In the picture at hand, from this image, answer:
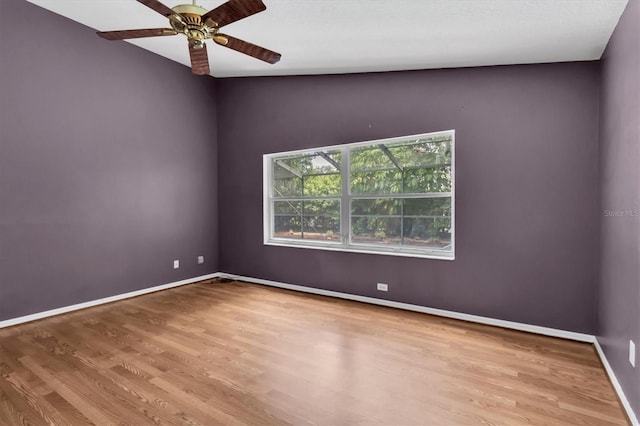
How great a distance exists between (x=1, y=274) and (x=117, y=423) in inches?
95.2

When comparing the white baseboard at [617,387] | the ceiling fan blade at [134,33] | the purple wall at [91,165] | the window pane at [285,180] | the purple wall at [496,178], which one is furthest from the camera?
the window pane at [285,180]

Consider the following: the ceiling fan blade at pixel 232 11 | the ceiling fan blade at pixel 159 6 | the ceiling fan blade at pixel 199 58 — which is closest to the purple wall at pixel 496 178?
the ceiling fan blade at pixel 199 58

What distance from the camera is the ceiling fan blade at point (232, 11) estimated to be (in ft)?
6.29

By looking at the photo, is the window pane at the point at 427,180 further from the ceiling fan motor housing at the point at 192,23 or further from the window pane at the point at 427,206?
the ceiling fan motor housing at the point at 192,23

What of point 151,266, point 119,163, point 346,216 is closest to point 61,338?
point 151,266

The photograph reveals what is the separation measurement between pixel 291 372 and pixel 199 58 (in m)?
2.50

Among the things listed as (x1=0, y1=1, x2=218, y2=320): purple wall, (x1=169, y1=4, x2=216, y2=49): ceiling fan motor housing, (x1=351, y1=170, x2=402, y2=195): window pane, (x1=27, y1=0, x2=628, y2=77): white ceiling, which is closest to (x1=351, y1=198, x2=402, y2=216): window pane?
(x1=351, y1=170, x2=402, y2=195): window pane

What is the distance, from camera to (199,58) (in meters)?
2.67

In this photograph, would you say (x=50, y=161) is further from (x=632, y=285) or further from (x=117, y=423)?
(x=632, y=285)

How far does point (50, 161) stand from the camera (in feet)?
11.3

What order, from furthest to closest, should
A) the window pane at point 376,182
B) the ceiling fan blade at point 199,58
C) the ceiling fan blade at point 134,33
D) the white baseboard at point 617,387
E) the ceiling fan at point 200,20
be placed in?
the window pane at point 376,182 < the ceiling fan blade at point 199,58 < the ceiling fan blade at point 134,33 < the ceiling fan at point 200,20 < the white baseboard at point 617,387

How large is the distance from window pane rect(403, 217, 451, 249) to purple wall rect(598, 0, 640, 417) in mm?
1311

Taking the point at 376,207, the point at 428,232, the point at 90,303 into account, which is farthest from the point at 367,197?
the point at 90,303

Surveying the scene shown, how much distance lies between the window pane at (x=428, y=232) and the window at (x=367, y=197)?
0.4 inches
